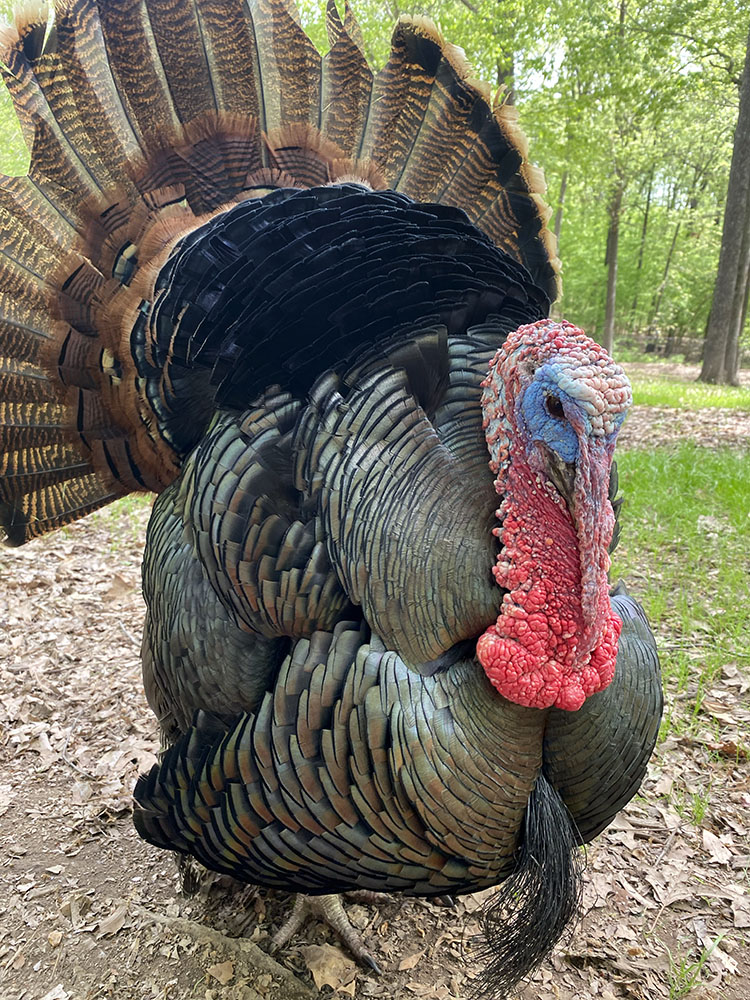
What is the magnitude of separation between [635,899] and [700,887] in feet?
0.84

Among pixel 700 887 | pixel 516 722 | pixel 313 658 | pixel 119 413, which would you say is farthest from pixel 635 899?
pixel 119 413

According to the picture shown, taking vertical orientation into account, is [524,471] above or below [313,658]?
above

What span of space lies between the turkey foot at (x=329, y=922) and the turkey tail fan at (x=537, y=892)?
609 mm

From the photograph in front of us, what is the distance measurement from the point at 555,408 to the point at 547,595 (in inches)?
16.3

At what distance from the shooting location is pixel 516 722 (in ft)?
5.63

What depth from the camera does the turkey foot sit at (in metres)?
2.55

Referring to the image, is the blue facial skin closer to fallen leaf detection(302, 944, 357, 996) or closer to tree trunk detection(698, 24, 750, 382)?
fallen leaf detection(302, 944, 357, 996)

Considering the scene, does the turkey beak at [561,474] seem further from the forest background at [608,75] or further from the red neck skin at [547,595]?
the forest background at [608,75]

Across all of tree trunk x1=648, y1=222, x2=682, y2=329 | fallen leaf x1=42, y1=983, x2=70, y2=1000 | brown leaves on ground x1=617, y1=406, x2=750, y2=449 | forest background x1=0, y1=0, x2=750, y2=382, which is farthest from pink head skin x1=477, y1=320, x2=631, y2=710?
tree trunk x1=648, y1=222, x2=682, y2=329

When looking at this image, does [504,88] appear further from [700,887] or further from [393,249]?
[700,887]

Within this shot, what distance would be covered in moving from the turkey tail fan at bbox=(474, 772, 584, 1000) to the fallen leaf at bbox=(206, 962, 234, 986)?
873 mm

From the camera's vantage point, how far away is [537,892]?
189cm

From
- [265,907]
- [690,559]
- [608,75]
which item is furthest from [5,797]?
[608,75]

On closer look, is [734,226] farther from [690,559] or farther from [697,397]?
[690,559]
